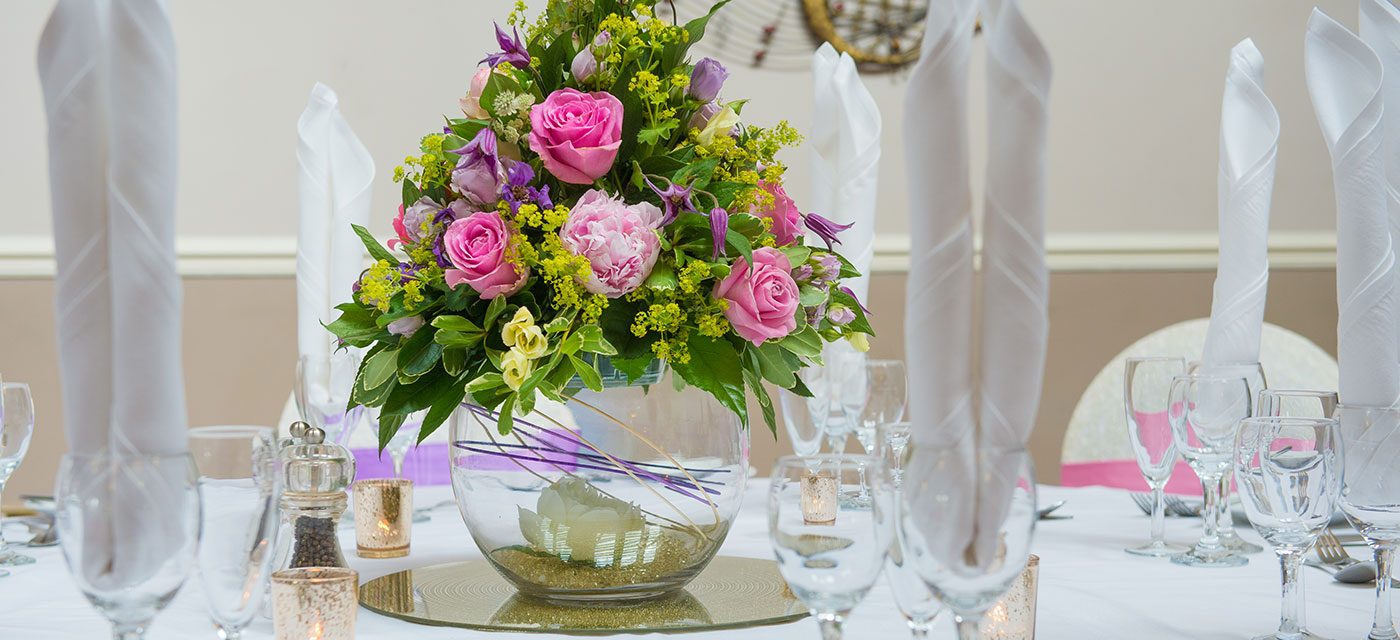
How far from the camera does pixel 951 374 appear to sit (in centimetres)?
65

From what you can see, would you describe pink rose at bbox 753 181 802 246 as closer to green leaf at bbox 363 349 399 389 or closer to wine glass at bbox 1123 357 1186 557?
green leaf at bbox 363 349 399 389

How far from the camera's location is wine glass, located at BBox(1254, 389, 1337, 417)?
1002 millimetres

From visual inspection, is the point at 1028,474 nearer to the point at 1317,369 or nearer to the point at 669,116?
the point at 669,116

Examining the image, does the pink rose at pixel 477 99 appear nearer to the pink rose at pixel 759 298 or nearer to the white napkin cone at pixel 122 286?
the pink rose at pixel 759 298

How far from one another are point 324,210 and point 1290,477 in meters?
1.30

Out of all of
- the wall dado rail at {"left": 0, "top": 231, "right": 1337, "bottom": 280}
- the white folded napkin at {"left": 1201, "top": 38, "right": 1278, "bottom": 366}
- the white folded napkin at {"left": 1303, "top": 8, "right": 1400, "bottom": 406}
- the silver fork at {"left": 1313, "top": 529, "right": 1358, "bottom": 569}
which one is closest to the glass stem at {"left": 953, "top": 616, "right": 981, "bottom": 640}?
the white folded napkin at {"left": 1303, "top": 8, "right": 1400, "bottom": 406}

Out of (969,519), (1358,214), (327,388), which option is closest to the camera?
(969,519)

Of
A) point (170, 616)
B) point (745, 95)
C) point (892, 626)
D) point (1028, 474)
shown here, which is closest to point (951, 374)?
point (1028, 474)

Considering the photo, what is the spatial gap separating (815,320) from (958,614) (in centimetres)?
46

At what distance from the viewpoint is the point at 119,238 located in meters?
0.64

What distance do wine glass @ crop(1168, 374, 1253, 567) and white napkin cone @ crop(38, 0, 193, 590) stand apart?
979mm

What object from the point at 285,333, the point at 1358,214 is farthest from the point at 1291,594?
the point at 285,333

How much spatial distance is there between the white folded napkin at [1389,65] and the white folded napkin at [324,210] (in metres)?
1.19

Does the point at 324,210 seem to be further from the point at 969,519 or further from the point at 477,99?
the point at 969,519
